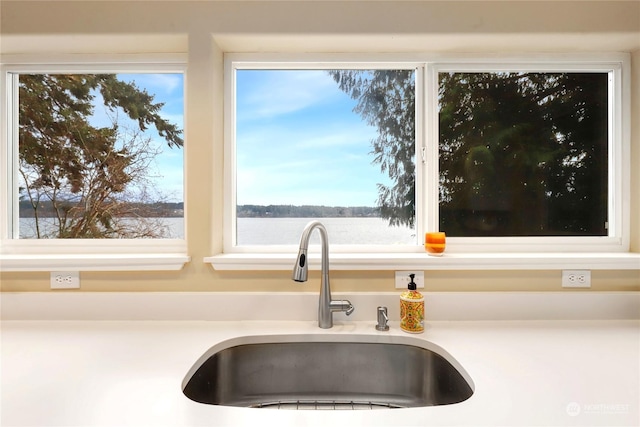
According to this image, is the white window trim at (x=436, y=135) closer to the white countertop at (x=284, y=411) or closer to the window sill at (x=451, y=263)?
the window sill at (x=451, y=263)

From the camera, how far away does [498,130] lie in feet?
4.72

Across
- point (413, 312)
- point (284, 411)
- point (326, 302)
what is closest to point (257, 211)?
point (326, 302)

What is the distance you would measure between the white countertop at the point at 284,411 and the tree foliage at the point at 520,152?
1.48ft

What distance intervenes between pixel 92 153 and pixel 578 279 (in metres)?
2.14

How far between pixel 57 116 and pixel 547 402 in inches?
82.1

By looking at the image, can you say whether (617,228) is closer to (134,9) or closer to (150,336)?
(150,336)

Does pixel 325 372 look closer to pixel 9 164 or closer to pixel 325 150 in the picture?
pixel 325 150

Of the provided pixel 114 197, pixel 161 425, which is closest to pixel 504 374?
pixel 161 425

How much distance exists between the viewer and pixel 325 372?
1132 millimetres

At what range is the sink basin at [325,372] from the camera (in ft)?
3.55

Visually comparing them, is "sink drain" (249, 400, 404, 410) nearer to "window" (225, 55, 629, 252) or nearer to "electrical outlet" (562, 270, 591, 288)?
"window" (225, 55, 629, 252)

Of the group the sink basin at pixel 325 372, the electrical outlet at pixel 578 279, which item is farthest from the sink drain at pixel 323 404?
the electrical outlet at pixel 578 279

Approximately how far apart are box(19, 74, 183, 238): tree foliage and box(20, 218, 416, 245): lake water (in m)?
0.08

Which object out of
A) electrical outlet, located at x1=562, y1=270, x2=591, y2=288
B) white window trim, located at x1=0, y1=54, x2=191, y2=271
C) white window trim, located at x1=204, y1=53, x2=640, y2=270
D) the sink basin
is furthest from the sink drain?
electrical outlet, located at x1=562, y1=270, x2=591, y2=288
